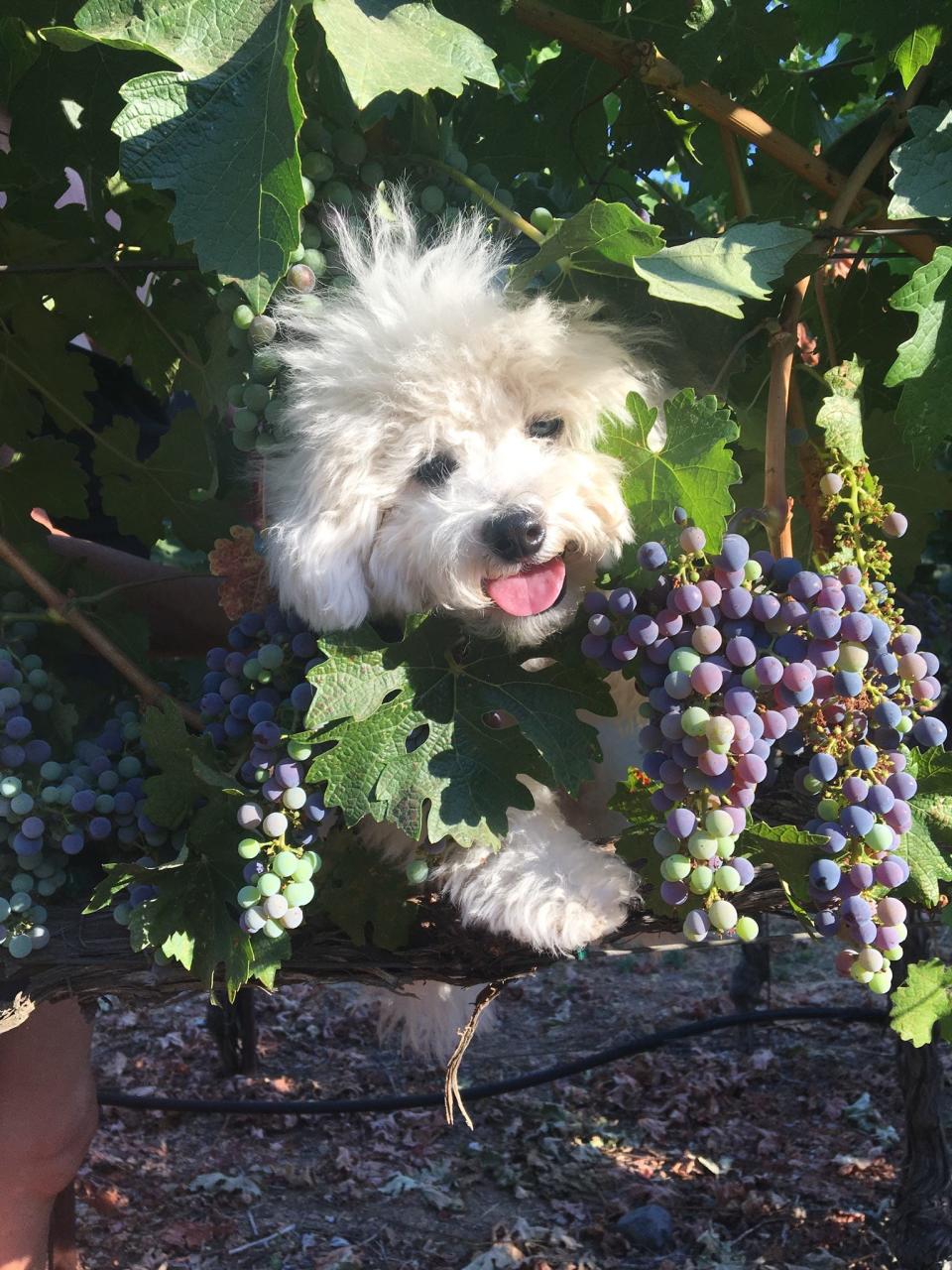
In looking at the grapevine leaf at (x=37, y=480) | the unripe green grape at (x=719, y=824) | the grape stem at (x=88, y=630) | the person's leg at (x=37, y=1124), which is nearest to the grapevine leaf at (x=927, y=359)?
the unripe green grape at (x=719, y=824)

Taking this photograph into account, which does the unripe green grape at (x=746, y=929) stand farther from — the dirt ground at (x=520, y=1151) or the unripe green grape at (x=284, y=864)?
the dirt ground at (x=520, y=1151)

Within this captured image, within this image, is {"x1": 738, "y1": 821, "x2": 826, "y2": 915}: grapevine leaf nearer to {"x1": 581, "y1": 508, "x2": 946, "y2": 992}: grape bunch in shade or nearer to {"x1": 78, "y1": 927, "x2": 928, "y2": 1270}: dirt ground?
{"x1": 581, "y1": 508, "x2": 946, "y2": 992}: grape bunch in shade

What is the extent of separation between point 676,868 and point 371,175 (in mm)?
687

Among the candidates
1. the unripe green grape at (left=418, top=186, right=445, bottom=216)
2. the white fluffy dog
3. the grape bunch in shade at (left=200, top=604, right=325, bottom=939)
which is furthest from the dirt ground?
the unripe green grape at (left=418, top=186, right=445, bottom=216)

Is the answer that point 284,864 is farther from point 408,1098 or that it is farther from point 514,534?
point 408,1098

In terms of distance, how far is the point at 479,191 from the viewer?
110 cm

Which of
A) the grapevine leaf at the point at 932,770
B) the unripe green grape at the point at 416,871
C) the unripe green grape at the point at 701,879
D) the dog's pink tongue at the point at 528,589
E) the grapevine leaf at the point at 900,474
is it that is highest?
the grapevine leaf at the point at 900,474


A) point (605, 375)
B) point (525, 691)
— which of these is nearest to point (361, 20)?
point (605, 375)

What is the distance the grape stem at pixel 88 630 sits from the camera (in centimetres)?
118

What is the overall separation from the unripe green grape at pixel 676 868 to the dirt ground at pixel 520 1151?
1.09m

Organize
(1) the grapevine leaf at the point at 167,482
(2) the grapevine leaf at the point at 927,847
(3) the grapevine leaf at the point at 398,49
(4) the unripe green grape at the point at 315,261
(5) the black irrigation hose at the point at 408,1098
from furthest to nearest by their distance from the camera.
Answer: (5) the black irrigation hose at the point at 408,1098 → (1) the grapevine leaf at the point at 167,482 → (4) the unripe green grape at the point at 315,261 → (2) the grapevine leaf at the point at 927,847 → (3) the grapevine leaf at the point at 398,49

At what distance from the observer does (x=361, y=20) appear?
2.82 feet

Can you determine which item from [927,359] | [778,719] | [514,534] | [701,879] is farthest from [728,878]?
[927,359]

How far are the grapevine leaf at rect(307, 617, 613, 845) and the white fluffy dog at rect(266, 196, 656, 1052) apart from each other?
0.05 metres
